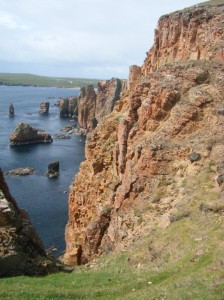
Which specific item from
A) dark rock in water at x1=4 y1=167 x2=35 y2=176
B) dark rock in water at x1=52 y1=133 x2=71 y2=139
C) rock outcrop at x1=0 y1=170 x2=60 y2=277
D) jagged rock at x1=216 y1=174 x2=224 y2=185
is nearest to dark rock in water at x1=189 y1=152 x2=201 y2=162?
jagged rock at x1=216 y1=174 x2=224 y2=185

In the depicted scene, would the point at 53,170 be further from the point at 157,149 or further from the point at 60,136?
the point at 157,149

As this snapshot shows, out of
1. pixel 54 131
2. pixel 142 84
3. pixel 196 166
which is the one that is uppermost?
pixel 142 84

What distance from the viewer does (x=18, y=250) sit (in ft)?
88.3

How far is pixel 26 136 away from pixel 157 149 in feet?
399

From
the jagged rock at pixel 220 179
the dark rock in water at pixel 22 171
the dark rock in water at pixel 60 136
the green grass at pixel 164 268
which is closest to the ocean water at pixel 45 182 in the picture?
the dark rock in water at pixel 22 171

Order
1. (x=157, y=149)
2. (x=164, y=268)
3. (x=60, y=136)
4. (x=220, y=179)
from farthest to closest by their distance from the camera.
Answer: (x=60, y=136) → (x=157, y=149) → (x=220, y=179) → (x=164, y=268)

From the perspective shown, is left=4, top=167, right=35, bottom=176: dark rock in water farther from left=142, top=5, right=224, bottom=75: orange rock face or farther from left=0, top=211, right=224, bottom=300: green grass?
left=0, top=211, right=224, bottom=300: green grass

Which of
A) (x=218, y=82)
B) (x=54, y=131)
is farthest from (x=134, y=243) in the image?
(x=54, y=131)

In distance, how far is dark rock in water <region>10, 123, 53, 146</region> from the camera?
15225cm

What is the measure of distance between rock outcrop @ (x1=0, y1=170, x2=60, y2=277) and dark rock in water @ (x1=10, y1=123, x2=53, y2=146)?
12528 centimetres

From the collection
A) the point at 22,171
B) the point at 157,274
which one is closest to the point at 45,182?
the point at 22,171

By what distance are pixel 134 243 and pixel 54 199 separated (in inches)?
2450

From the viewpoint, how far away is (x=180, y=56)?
2215 inches

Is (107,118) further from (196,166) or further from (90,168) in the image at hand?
(196,166)
